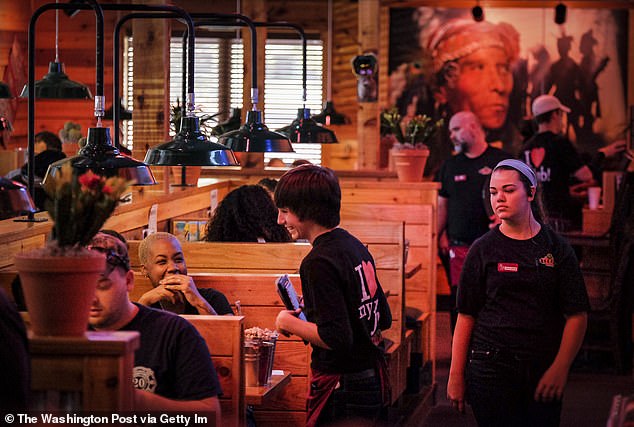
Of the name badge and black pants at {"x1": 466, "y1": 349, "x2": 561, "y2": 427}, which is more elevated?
the name badge

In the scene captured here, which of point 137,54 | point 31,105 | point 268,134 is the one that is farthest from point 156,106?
point 31,105

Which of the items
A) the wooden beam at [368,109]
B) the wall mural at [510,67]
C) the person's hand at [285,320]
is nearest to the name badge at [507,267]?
the person's hand at [285,320]

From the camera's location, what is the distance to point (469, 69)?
12.4 metres

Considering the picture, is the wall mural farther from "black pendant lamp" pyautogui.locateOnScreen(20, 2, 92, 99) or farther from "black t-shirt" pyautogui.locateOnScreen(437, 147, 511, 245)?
"black pendant lamp" pyautogui.locateOnScreen(20, 2, 92, 99)

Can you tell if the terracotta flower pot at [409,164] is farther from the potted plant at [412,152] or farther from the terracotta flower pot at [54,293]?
the terracotta flower pot at [54,293]

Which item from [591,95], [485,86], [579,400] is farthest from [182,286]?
[591,95]

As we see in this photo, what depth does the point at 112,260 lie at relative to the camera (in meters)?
2.93

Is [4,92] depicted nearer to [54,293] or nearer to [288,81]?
[288,81]

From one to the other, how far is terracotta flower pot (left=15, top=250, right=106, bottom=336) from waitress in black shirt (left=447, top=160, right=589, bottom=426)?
186 centimetres

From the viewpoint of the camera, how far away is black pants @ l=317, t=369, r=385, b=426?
3.58 m

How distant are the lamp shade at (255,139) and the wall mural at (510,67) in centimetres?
671

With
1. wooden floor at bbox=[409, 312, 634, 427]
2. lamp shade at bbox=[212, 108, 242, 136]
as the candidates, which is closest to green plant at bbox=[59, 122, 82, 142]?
lamp shade at bbox=[212, 108, 242, 136]

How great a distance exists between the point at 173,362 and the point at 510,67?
9861mm

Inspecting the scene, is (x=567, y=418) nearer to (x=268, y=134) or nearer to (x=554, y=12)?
(x=268, y=134)
